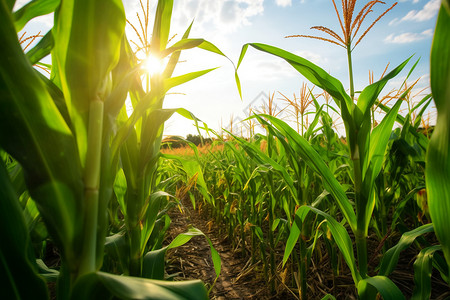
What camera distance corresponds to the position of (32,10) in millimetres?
566

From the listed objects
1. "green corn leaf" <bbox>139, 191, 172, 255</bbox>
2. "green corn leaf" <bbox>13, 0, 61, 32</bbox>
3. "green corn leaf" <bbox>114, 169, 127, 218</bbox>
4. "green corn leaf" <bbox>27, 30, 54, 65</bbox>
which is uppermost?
"green corn leaf" <bbox>13, 0, 61, 32</bbox>

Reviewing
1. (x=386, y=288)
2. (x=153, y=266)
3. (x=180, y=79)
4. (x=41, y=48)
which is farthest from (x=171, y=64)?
(x=386, y=288)

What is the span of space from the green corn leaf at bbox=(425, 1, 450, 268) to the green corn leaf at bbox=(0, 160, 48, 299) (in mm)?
656

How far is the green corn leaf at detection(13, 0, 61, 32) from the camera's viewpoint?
0.55 m

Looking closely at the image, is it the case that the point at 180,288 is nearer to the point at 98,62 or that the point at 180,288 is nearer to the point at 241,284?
the point at 98,62

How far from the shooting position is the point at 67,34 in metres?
0.42

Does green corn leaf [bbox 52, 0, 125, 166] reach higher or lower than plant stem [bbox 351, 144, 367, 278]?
higher

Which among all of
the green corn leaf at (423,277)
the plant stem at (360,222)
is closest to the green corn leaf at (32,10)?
the plant stem at (360,222)

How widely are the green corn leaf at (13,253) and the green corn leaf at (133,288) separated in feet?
0.22

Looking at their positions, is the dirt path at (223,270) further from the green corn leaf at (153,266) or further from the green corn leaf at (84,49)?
the green corn leaf at (84,49)

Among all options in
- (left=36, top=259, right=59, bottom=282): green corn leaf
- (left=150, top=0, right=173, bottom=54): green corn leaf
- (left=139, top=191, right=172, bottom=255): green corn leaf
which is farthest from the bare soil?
(left=150, top=0, right=173, bottom=54): green corn leaf

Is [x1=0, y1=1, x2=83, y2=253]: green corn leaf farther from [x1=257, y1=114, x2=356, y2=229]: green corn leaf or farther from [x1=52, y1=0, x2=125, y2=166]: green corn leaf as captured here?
[x1=257, y1=114, x2=356, y2=229]: green corn leaf

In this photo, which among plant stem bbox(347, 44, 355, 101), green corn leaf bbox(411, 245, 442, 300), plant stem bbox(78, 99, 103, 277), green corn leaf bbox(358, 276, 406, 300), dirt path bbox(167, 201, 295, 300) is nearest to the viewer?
plant stem bbox(78, 99, 103, 277)

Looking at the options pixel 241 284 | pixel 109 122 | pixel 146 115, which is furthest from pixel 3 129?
pixel 241 284
